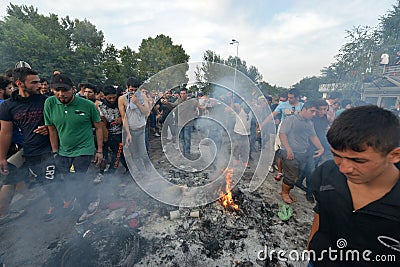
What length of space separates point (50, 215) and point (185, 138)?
14.0 feet

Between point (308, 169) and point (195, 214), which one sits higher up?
point (308, 169)

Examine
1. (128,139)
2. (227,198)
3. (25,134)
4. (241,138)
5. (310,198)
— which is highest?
(25,134)

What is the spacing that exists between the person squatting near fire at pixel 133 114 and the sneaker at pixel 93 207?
1.21 meters

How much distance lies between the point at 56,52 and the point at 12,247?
3346 centimetres

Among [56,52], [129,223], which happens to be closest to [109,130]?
[129,223]

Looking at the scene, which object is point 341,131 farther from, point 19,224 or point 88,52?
point 88,52

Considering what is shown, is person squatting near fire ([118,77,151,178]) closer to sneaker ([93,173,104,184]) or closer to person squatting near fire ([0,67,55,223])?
sneaker ([93,173,104,184])

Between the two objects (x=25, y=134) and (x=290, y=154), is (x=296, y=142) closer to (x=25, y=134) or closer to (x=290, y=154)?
(x=290, y=154)

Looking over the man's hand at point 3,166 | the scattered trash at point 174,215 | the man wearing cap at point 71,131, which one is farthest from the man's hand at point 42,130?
the scattered trash at point 174,215

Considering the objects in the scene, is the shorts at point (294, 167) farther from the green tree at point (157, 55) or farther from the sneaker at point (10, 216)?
the green tree at point (157, 55)

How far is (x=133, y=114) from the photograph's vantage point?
421 centimetres

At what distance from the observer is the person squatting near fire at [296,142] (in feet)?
12.7

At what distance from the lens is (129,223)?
3.11 metres

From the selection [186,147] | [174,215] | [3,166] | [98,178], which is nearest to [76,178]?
[3,166]
